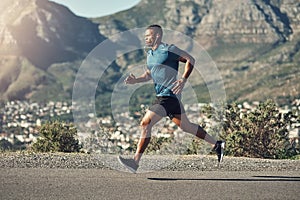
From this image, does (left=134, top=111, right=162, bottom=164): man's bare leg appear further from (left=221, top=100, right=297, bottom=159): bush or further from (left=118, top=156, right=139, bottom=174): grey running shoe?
(left=221, top=100, right=297, bottom=159): bush

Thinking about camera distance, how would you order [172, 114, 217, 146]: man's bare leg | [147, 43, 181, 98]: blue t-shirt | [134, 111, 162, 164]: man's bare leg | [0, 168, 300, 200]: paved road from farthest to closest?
[172, 114, 217, 146]: man's bare leg < [134, 111, 162, 164]: man's bare leg < [147, 43, 181, 98]: blue t-shirt < [0, 168, 300, 200]: paved road

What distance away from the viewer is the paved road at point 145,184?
255 inches

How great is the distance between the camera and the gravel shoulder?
917cm

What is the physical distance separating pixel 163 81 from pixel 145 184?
71.9 inches

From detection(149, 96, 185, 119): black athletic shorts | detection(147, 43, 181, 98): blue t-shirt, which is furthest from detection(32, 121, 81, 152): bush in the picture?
detection(147, 43, 181, 98): blue t-shirt

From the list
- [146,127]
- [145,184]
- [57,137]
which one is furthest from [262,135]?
[145,184]

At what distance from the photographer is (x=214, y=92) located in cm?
959

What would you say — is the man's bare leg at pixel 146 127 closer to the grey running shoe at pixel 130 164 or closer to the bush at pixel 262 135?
the grey running shoe at pixel 130 164

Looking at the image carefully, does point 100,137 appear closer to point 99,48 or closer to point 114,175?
point 99,48

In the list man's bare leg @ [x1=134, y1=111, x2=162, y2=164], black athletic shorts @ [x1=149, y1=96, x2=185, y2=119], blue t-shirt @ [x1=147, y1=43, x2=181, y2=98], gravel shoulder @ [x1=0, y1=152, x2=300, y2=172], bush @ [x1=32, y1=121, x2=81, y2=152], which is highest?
blue t-shirt @ [x1=147, y1=43, x2=181, y2=98]

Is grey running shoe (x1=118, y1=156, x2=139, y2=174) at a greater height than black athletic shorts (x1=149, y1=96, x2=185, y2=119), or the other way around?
black athletic shorts (x1=149, y1=96, x2=185, y2=119)

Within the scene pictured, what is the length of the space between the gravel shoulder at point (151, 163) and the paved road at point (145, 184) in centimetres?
45

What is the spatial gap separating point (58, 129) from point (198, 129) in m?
12.2

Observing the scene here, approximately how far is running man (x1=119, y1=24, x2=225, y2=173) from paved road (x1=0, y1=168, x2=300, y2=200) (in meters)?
0.78
